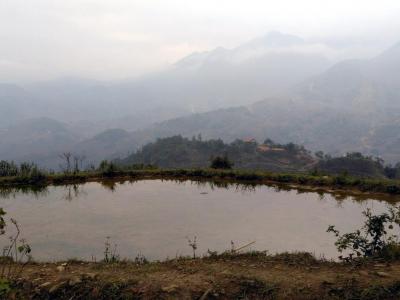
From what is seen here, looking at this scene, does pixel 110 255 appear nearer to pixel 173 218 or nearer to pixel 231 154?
pixel 173 218

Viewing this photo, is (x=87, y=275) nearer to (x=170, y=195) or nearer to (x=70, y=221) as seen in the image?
(x=70, y=221)

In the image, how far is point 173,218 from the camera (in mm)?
13469

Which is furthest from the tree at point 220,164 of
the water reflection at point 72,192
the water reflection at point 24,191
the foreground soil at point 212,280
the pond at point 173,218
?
the foreground soil at point 212,280

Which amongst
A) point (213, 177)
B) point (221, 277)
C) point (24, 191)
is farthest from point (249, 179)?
point (221, 277)

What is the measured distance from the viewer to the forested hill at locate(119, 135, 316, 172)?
81.9 m

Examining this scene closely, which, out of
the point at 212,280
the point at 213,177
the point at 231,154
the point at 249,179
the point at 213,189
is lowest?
the point at 212,280

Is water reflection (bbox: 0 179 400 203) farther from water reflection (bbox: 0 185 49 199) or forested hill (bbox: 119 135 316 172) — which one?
forested hill (bbox: 119 135 316 172)

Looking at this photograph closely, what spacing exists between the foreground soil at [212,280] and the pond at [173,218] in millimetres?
1379

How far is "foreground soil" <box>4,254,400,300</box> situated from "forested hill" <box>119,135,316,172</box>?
224 ft

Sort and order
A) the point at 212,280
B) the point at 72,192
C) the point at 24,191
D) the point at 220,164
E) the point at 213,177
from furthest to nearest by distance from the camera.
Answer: the point at 220,164 < the point at 213,177 < the point at 24,191 < the point at 72,192 < the point at 212,280

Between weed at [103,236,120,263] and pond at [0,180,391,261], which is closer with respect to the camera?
weed at [103,236,120,263]

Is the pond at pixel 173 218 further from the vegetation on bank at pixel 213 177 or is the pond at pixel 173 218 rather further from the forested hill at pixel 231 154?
the forested hill at pixel 231 154

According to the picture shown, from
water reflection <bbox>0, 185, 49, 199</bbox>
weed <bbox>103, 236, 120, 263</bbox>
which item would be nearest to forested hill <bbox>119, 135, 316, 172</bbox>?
water reflection <bbox>0, 185, 49, 199</bbox>

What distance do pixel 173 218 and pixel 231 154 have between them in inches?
2921
